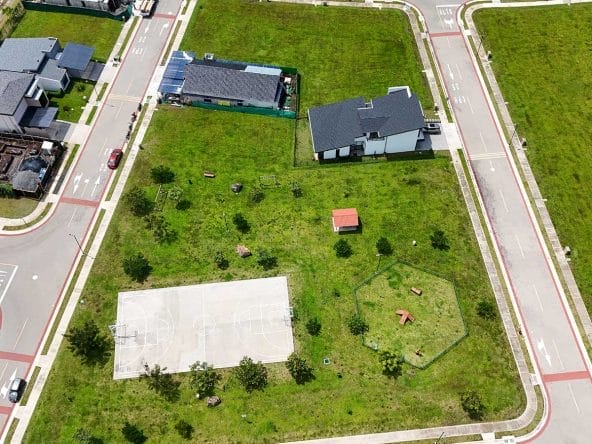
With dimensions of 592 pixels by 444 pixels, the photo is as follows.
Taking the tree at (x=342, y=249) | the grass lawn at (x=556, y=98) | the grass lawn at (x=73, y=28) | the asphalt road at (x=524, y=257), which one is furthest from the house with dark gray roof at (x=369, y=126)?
the grass lawn at (x=73, y=28)

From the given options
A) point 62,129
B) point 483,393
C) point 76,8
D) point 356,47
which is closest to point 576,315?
point 483,393

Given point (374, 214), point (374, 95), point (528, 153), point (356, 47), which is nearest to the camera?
point (374, 214)

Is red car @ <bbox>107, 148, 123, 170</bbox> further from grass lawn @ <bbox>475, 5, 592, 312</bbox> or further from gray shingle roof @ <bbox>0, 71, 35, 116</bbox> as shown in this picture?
grass lawn @ <bbox>475, 5, 592, 312</bbox>

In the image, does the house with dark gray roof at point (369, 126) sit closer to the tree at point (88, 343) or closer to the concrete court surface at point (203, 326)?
the concrete court surface at point (203, 326)

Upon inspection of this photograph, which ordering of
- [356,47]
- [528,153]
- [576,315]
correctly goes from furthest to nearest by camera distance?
[356,47] < [528,153] < [576,315]

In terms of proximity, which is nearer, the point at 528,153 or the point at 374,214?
the point at 374,214

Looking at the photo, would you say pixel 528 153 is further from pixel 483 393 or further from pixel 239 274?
pixel 239 274

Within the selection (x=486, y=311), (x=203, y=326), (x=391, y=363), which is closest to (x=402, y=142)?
(x=486, y=311)
